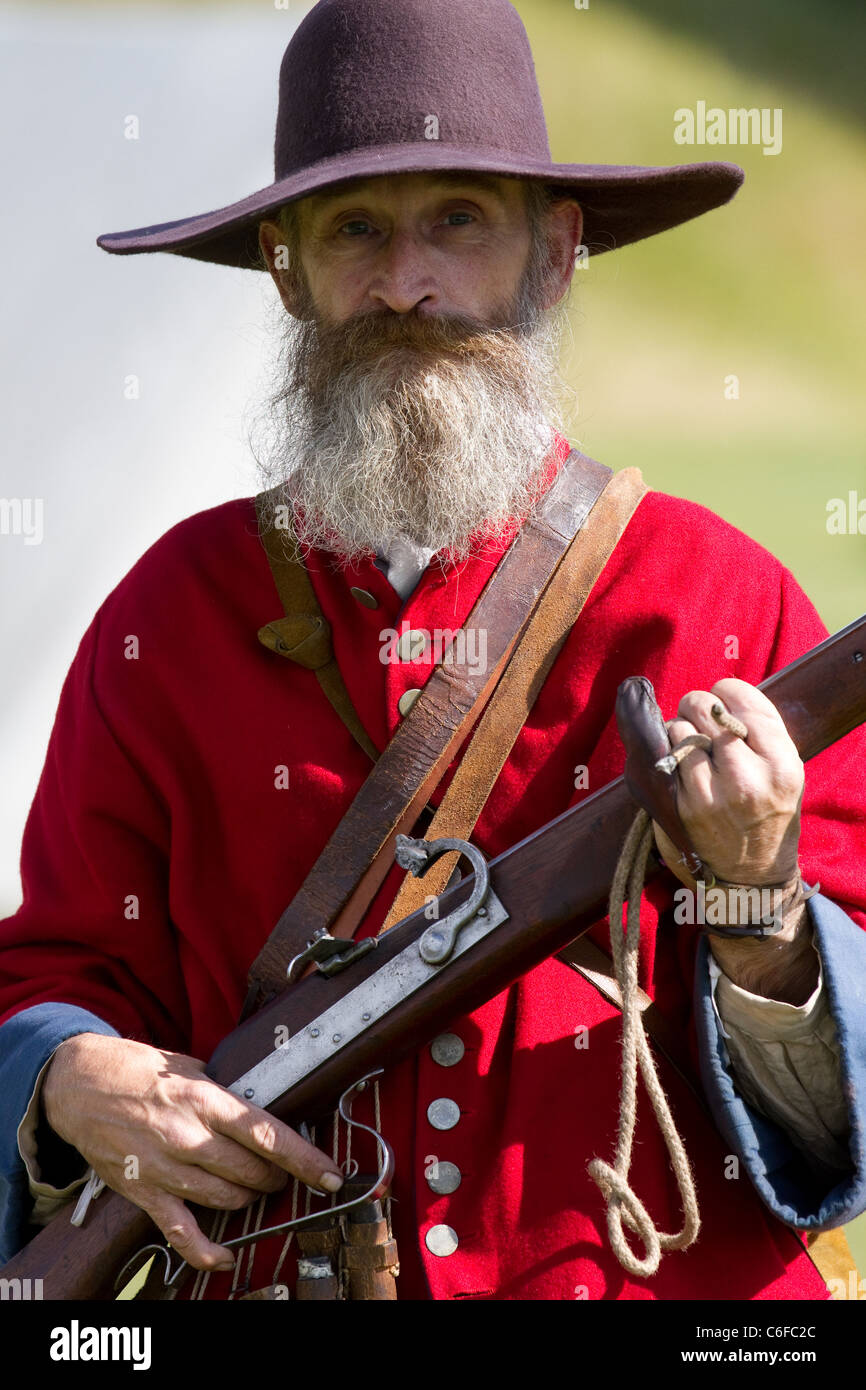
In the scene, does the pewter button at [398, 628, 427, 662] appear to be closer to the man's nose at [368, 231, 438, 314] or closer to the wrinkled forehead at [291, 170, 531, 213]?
the man's nose at [368, 231, 438, 314]

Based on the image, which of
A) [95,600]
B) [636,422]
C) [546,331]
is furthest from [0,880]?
[546,331]

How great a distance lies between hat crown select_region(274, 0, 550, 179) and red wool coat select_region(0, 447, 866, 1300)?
0.79 metres

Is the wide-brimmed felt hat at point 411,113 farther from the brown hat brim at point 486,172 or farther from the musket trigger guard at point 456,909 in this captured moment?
the musket trigger guard at point 456,909

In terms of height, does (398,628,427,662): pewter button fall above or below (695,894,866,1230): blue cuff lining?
above

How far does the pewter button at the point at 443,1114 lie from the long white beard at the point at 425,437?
1063 mm

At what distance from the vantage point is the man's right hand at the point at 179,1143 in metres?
2.72

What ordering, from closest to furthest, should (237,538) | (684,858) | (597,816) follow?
(684,858)
(597,816)
(237,538)

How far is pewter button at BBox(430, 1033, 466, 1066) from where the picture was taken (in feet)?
9.07

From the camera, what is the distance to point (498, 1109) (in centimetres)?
276

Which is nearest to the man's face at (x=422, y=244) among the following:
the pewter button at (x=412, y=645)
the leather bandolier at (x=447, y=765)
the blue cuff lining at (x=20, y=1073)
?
the leather bandolier at (x=447, y=765)

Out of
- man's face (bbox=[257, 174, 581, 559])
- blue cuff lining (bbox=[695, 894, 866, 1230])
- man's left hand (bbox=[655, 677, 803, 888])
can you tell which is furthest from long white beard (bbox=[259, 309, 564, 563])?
blue cuff lining (bbox=[695, 894, 866, 1230])

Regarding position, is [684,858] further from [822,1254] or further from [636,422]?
[636,422]

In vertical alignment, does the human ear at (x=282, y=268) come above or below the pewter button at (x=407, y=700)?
above

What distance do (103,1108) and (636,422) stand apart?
12.8 ft
